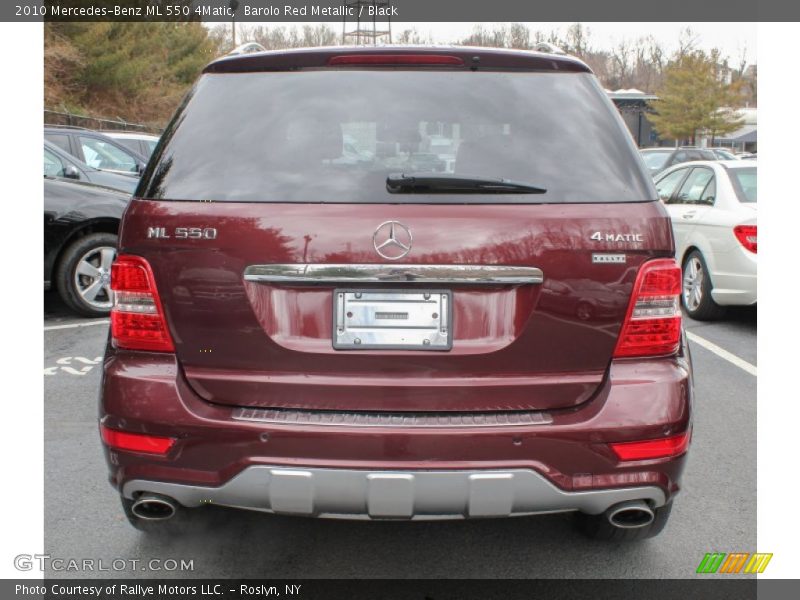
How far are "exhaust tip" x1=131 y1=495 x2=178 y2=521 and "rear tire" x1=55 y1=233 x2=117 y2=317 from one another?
5.08m

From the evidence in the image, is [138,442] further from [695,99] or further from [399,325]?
[695,99]

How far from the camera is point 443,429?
2492 mm

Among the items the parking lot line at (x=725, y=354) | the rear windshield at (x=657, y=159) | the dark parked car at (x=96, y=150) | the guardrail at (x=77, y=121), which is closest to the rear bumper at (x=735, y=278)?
the parking lot line at (x=725, y=354)

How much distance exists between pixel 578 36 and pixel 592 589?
84457 millimetres

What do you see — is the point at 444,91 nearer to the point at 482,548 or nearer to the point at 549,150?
the point at 549,150

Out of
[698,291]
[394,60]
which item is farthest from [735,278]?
[394,60]

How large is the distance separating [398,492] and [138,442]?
2.80 ft

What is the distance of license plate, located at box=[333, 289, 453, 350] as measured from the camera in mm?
2502

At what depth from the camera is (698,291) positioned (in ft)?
26.2

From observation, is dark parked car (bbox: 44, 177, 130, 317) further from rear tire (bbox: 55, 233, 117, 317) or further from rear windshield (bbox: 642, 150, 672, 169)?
rear windshield (bbox: 642, 150, 672, 169)

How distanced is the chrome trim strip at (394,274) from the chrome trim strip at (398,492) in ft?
1.86

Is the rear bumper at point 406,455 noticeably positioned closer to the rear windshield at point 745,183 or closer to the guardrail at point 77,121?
the rear windshield at point 745,183

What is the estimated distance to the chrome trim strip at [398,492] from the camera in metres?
2.45
